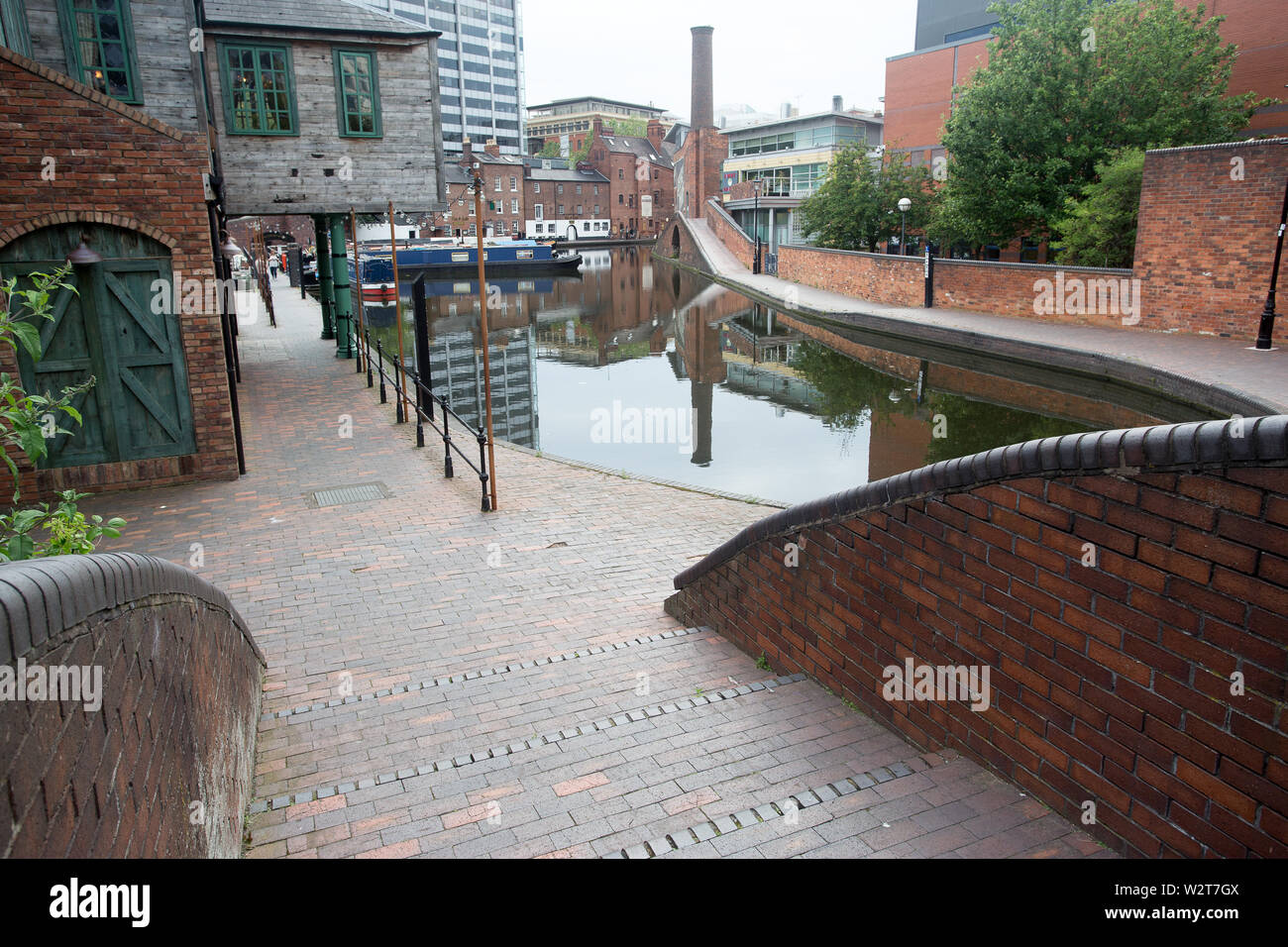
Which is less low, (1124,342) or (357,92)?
(357,92)

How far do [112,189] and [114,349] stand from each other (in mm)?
1642

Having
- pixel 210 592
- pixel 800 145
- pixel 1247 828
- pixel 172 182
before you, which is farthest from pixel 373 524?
pixel 800 145

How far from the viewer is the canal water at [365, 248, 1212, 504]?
1308cm

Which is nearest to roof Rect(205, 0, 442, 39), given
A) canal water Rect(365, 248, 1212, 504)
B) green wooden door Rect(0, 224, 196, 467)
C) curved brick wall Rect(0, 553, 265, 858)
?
canal water Rect(365, 248, 1212, 504)

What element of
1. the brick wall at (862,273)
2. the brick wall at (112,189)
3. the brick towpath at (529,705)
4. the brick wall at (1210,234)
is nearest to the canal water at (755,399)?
the brick wall at (862,273)

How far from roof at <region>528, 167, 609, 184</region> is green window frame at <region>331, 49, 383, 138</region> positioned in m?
65.2

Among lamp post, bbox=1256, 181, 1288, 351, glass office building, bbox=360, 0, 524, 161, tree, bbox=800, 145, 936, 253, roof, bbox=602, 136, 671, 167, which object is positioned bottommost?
lamp post, bbox=1256, 181, 1288, 351

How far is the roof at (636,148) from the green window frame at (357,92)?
74868mm

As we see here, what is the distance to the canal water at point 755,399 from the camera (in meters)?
13.1

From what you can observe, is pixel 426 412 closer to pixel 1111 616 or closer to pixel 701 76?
pixel 1111 616

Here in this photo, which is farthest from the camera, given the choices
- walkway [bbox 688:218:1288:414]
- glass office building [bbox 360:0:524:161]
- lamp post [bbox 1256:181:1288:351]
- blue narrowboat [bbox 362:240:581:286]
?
glass office building [bbox 360:0:524:161]

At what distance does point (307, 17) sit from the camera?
16375mm

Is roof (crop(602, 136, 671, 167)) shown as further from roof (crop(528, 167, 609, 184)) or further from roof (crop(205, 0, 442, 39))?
roof (crop(205, 0, 442, 39))

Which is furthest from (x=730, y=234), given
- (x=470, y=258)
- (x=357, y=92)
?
(x=357, y=92)
